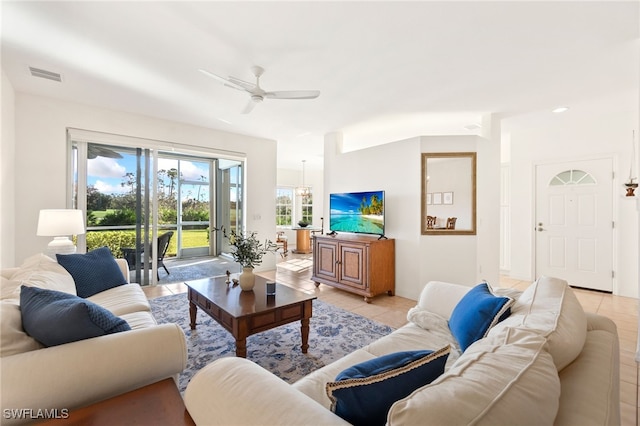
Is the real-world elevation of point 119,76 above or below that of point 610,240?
above

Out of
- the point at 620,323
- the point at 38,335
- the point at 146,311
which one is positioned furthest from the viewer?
the point at 620,323

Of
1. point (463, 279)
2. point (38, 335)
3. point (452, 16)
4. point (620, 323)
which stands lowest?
point (620, 323)

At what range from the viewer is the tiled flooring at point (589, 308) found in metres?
1.99

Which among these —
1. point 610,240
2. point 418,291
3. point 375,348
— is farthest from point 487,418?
point 610,240

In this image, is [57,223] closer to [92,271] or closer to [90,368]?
[92,271]

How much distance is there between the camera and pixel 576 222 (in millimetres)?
4445

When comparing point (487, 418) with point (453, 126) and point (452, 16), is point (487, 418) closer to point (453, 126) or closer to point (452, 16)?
point (452, 16)

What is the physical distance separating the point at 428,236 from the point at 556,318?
3.05 metres

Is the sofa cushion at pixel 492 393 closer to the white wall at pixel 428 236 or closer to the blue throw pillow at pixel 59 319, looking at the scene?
the blue throw pillow at pixel 59 319

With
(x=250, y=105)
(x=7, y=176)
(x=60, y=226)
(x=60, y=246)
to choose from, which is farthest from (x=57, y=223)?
(x=250, y=105)

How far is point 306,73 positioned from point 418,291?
10.5 ft

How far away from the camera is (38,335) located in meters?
1.12

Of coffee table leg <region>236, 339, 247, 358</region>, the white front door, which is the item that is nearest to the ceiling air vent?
coffee table leg <region>236, 339, 247, 358</region>

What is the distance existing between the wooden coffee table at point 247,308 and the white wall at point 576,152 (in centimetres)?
437
